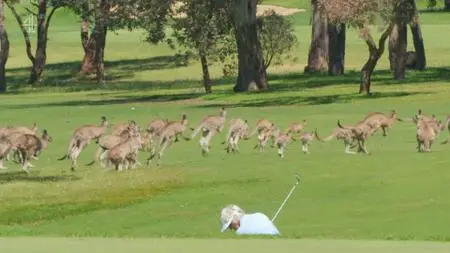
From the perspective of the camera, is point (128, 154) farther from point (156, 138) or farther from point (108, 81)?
point (108, 81)

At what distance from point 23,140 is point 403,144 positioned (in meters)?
9.46

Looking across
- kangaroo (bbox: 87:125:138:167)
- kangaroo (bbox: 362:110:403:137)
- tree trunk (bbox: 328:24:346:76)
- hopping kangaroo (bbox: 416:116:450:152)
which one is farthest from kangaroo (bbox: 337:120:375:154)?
tree trunk (bbox: 328:24:346:76)

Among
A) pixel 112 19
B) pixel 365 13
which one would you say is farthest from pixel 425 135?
pixel 112 19

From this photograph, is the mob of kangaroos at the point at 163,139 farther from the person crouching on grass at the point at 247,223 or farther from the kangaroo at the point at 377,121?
the person crouching on grass at the point at 247,223

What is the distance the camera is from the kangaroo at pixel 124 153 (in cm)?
3044

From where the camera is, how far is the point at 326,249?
13250 millimetres

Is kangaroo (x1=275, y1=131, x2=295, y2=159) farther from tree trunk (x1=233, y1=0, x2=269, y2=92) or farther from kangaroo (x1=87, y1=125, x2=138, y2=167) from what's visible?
tree trunk (x1=233, y1=0, x2=269, y2=92)

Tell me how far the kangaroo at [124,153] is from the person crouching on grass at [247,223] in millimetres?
13153

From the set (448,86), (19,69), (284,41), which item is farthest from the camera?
(19,69)

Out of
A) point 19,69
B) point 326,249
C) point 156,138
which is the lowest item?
point 19,69

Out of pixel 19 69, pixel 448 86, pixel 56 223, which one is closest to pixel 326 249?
pixel 56 223

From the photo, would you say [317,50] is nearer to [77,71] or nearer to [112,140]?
[77,71]

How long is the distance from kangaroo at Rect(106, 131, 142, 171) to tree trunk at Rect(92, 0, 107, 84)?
4447 centimetres

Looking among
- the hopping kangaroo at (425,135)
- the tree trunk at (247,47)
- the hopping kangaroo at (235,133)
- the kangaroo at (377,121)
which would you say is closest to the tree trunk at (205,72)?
the tree trunk at (247,47)
